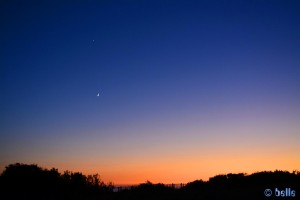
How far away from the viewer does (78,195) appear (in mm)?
42625

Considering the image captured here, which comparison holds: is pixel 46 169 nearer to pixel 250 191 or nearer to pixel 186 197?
pixel 186 197

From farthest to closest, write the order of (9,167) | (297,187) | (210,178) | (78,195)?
(9,167), (210,178), (78,195), (297,187)

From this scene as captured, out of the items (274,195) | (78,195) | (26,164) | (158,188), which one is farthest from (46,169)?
(274,195)

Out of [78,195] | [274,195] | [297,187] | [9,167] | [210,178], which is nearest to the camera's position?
[274,195]

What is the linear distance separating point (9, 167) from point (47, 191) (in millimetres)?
9948

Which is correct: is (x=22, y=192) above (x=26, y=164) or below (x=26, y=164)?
below

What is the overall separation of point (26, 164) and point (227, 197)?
31.4 m

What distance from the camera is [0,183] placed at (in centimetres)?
4647

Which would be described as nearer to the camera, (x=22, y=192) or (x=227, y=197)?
(x=227, y=197)

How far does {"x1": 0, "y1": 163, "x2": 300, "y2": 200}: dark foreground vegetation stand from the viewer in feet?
108

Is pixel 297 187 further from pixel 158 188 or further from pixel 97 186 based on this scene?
pixel 97 186

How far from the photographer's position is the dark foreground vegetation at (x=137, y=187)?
32972 millimetres

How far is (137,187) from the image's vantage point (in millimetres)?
44688

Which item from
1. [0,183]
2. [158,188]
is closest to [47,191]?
[0,183]
